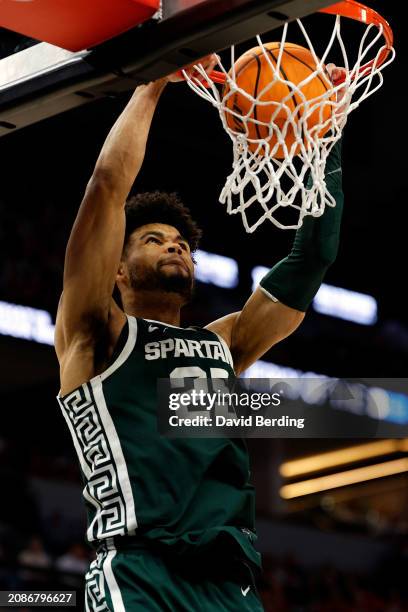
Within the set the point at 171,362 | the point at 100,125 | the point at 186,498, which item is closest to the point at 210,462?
the point at 186,498

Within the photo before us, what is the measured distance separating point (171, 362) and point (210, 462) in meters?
0.32

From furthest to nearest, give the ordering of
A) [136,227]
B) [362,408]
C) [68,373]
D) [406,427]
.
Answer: [362,408] → [406,427] → [136,227] → [68,373]

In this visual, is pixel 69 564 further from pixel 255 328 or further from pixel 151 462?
pixel 151 462

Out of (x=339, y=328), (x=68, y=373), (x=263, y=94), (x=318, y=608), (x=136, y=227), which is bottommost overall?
(x=318, y=608)

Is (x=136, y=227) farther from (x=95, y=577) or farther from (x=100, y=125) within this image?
(x=100, y=125)

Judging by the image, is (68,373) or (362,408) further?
(362,408)

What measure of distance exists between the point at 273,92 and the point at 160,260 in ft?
1.98

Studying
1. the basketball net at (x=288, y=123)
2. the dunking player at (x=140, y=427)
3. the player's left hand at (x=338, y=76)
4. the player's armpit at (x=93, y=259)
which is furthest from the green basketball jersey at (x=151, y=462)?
the player's left hand at (x=338, y=76)

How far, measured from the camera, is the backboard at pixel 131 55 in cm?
264

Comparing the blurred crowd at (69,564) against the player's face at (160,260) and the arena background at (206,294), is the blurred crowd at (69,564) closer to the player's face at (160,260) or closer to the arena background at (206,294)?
the arena background at (206,294)

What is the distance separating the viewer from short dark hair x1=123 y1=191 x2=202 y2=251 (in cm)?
372

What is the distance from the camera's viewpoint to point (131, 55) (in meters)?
2.85

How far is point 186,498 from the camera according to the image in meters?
3.08

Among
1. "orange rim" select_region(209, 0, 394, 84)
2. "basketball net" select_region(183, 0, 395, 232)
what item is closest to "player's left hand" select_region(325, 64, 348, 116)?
"basketball net" select_region(183, 0, 395, 232)
